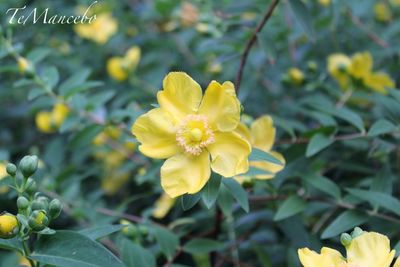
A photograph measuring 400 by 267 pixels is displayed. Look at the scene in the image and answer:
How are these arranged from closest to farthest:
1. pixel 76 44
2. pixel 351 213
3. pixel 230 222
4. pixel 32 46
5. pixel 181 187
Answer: pixel 181 187 → pixel 351 213 → pixel 230 222 → pixel 32 46 → pixel 76 44

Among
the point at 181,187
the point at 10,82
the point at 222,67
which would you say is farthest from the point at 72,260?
the point at 10,82

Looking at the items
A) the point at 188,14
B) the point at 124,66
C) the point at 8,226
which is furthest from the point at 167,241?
the point at 188,14

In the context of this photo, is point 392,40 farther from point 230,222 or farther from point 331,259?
point 331,259

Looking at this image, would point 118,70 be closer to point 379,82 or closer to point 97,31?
point 97,31

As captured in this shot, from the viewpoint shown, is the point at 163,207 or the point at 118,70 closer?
the point at 163,207

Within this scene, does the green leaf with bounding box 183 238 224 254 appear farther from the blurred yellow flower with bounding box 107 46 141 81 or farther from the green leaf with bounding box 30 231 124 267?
the blurred yellow flower with bounding box 107 46 141 81

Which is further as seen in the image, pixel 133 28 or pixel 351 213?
pixel 133 28
